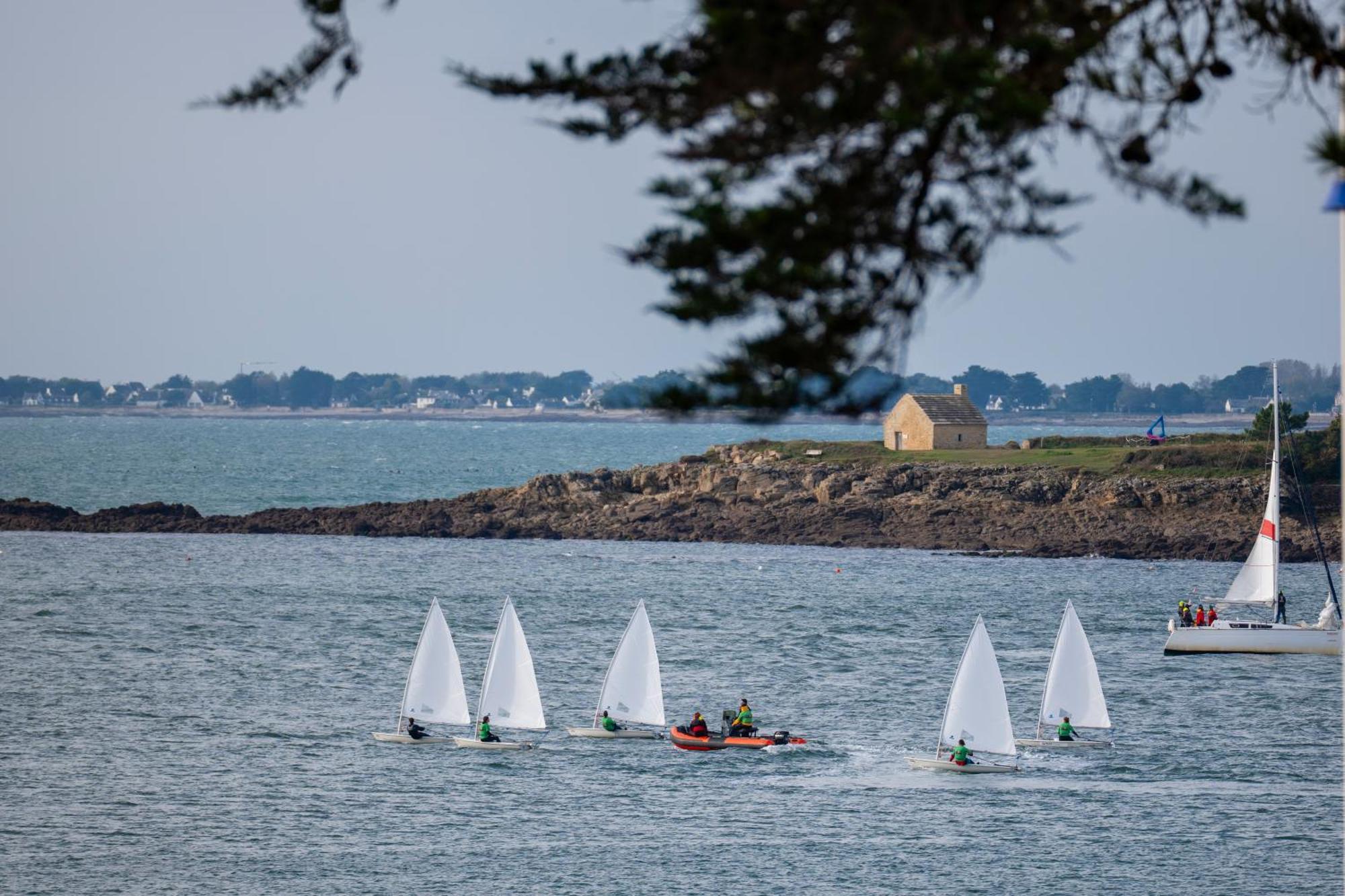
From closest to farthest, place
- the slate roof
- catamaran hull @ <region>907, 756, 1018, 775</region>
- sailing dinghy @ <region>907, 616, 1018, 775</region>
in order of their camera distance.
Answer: catamaran hull @ <region>907, 756, 1018, 775</region> → sailing dinghy @ <region>907, 616, 1018, 775</region> → the slate roof

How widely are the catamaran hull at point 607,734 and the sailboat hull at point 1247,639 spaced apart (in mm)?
24114

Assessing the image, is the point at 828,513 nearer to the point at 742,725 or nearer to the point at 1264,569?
the point at 1264,569

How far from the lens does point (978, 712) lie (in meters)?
45.7

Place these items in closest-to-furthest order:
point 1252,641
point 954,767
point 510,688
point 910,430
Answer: point 954,767
point 510,688
point 1252,641
point 910,430

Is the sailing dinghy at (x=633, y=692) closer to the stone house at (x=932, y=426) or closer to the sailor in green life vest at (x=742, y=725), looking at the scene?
the sailor in green life vest at (x=742, y=725)

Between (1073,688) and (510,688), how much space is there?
15.2 meters

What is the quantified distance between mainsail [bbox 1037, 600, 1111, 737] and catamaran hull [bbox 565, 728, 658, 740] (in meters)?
10.7

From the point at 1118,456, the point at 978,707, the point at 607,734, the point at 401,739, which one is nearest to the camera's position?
the point at 978,707

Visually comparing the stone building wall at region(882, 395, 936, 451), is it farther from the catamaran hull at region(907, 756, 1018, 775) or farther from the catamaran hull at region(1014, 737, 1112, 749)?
the catamaran hull at region(907, 756, 1018, 775)

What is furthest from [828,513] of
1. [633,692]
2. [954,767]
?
[954,767]

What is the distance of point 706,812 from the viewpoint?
133 ft

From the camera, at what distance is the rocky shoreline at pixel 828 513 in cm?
9819

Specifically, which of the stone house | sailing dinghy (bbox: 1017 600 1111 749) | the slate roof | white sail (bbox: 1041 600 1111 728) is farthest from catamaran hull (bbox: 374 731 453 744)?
the slate roof

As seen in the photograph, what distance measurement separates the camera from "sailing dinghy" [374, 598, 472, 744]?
49094 millimetres
